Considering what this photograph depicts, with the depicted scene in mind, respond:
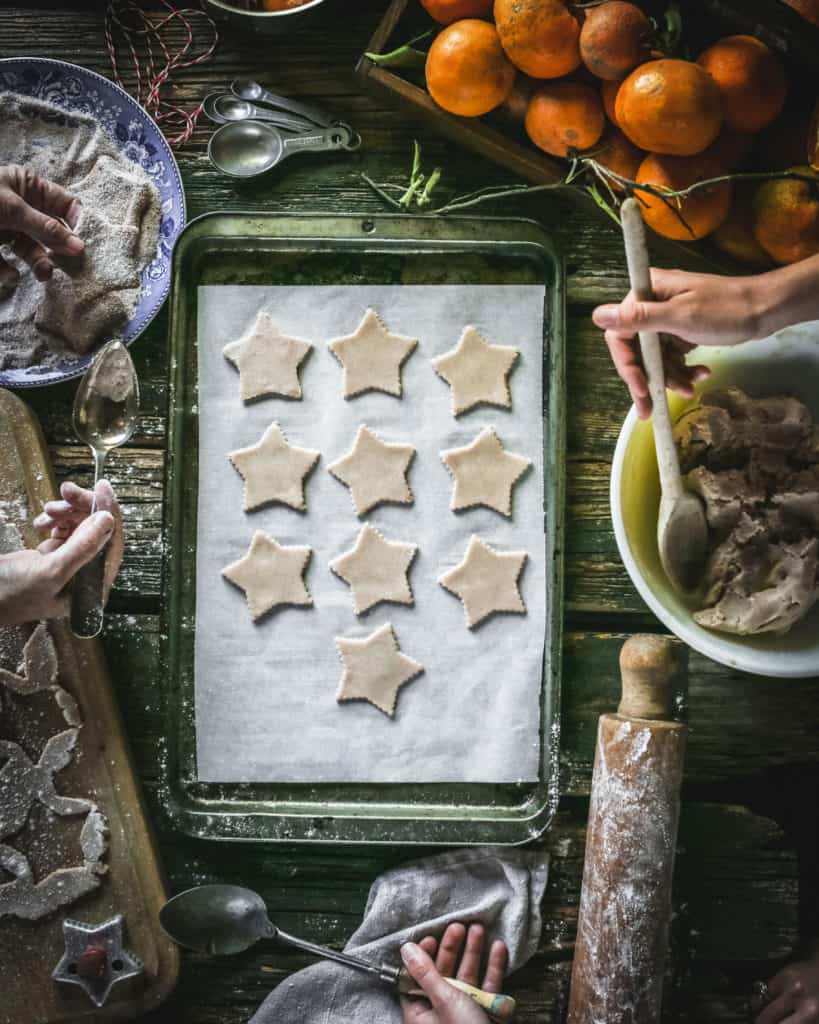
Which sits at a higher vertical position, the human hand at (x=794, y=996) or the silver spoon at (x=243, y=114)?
the silver spoon at (x=243, y=114)

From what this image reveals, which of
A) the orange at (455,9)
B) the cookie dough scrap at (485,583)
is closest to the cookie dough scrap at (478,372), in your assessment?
the cookie dough scrap at (485,583)

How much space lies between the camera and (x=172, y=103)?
Result: 138 cm

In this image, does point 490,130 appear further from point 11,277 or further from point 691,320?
point 11,277

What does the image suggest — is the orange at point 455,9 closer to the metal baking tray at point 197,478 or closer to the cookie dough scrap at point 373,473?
the metal baking tray at point 197,478

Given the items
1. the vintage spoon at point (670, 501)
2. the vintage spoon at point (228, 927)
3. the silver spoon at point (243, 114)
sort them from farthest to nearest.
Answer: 1. the silver spoon at point (243, 114)
2. the vintage spoon at point (228, 927)
3. the vintage spoon at point (670, 501)

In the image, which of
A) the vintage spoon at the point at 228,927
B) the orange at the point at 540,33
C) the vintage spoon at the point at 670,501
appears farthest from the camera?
the vintage spoon at the point at 228,927

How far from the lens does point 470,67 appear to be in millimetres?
1176

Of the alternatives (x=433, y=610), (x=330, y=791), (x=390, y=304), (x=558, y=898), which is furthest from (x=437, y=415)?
(x=558, y=898)

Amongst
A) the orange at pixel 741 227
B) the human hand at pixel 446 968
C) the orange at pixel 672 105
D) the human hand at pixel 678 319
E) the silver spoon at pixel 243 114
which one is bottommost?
the human hand at pixel 446 968

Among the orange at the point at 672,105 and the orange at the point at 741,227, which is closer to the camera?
the orange at the point at 672,105

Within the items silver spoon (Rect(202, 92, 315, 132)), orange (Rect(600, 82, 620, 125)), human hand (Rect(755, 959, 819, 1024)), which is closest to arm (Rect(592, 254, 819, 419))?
orange (Rect(600, 82, 620, 125))

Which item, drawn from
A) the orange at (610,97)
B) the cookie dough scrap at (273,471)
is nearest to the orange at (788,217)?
the orange at (610,97)

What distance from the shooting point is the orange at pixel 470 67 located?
1.17 meters

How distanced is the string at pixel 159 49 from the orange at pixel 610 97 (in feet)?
1.93
